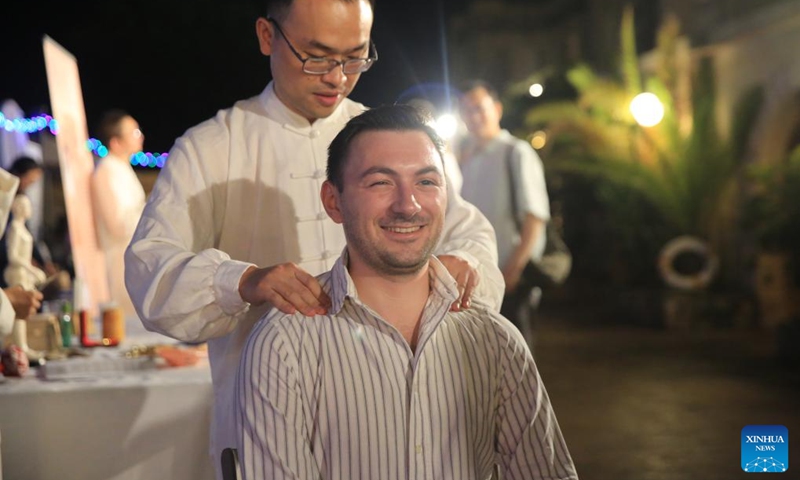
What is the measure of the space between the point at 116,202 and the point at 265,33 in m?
3.47

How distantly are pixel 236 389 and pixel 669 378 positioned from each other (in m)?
6.77

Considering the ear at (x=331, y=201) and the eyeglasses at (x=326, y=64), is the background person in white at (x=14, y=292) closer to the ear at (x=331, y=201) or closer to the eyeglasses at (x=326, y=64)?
the eyeglasses at (x=326, y=64)

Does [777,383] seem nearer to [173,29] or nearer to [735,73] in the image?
[735,73]

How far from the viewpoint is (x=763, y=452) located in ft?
17.3

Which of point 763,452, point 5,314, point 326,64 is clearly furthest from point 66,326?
point 763,452

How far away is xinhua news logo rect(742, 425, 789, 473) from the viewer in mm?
5258

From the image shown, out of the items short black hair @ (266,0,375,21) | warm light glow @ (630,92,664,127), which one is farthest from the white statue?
warm light glow @ (630,92,664,127)

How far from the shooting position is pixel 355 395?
6.78 ft

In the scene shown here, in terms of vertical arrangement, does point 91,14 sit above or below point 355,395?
above

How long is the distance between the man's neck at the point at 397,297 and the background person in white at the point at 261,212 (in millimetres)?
80

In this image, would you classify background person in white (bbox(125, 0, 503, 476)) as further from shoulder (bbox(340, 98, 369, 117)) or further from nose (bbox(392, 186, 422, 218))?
nose (bbox(392, 186, 422, 218))

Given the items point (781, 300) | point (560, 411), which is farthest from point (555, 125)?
point (560, 411)

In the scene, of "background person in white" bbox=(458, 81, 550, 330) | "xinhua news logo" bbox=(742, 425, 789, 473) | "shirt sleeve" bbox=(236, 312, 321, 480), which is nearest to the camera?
"shirt sleeve" bbox=(236, 312, 321, 480)

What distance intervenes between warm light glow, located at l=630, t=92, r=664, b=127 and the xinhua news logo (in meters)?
7.93
